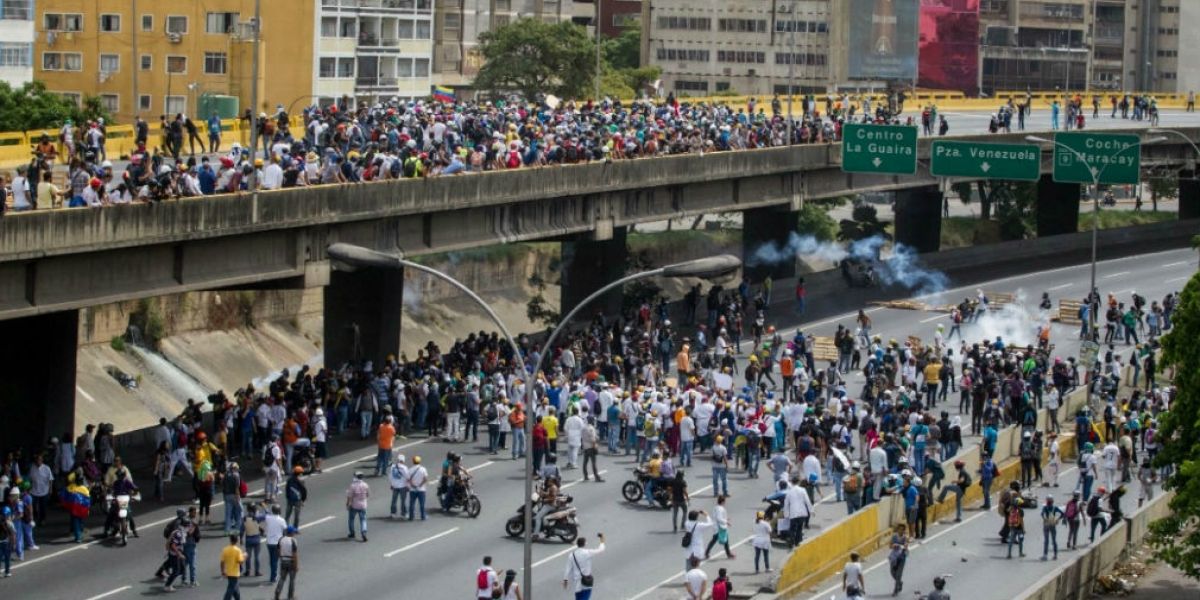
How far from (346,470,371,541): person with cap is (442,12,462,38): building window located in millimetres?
99564

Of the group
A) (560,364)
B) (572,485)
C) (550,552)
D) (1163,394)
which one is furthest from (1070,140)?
(550,552)

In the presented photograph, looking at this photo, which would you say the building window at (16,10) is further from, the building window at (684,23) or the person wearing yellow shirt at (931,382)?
the building window at (684,23)

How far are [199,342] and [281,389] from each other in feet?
89.7

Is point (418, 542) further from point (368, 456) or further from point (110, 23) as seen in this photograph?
point (110, 23)

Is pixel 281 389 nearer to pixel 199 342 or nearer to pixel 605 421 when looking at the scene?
pixel 605 421

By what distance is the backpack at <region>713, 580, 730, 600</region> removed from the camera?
33.5 metres

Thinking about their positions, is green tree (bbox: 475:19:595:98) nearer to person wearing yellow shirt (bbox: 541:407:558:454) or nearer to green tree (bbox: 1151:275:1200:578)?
person wearing yellow shirt (bbox: 541:407:558:454)

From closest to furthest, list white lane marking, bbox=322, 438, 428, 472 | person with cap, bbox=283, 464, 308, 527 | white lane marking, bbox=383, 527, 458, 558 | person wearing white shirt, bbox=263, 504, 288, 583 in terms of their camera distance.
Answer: person wearing white shirt, bbox=263, 504, 288, 583
white lane marking, bbox=383, 527, 458, 558
person with cap, bbox=283, 464, 308, 527
white lane marking, bbox=322, 438, 428, 472

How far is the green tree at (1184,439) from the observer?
36.7 m

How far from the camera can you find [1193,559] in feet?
120

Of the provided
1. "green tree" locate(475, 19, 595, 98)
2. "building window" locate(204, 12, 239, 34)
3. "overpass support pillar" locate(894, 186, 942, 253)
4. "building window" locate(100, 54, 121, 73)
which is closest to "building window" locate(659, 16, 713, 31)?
"green tree" locate(475, 19, 595, 98)

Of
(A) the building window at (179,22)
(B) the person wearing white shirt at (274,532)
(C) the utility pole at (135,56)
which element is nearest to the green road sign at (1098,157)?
(C) the utility pole at (135,56)

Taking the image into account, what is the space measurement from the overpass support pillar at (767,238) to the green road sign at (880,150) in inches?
128

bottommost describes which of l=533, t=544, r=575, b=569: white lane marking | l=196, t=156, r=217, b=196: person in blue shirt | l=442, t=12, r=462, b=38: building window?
l=533, t=544, r=575, b=569: white lane marking
